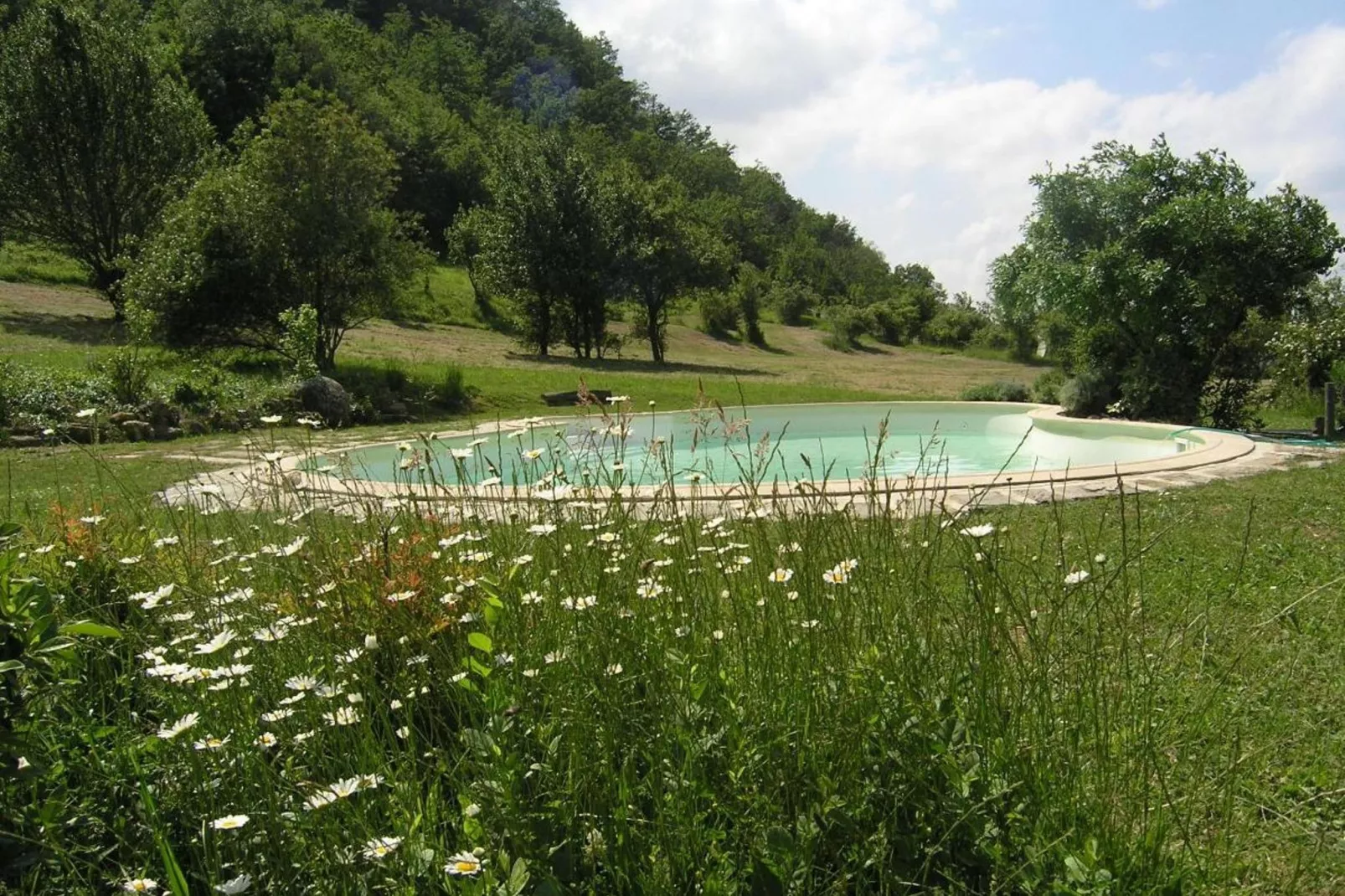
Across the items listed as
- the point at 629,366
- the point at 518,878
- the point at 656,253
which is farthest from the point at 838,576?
the point at 656,253

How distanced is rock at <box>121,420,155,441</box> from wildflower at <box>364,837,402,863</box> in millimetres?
12843

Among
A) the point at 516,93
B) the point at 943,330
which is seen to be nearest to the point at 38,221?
the point at 943,330

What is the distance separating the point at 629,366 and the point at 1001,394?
11.0 m

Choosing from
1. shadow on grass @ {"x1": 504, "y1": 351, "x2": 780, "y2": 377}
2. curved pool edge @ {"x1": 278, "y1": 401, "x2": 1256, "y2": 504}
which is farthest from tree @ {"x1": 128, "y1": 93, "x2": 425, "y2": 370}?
shadow on grass @ {"x1": 504, "y1": 351, "x2": 780, "y2": 377}

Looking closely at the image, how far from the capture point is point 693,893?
1753 millimetres

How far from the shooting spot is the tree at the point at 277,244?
→ 16.7 m

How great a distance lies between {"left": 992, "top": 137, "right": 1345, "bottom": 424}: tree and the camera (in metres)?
13.4

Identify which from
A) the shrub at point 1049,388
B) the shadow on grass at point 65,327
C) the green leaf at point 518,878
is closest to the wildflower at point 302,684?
the green leaf at point 518,878

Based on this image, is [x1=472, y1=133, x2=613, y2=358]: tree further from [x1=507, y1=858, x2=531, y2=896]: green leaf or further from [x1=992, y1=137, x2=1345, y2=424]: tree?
→ [x1=507, y1=858, x2=531, y2=896]: green leaf

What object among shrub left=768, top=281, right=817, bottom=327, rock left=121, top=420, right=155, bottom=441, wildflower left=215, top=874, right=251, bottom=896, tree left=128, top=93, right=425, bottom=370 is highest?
shrub left=768, top=281, right=817, bottom=327

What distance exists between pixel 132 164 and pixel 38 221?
3.21 m

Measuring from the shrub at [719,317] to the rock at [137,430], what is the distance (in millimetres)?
29482

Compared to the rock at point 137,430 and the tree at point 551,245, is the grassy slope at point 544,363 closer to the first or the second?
the tree at point 551,245

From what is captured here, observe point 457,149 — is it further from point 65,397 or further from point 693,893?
point 693,893
